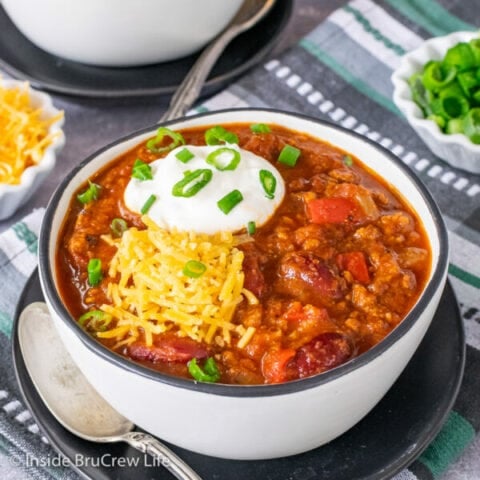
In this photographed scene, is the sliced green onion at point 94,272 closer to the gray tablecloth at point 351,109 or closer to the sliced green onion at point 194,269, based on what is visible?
the sliced green onion at point 194,269

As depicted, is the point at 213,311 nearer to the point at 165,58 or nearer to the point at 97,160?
the point at 97,160

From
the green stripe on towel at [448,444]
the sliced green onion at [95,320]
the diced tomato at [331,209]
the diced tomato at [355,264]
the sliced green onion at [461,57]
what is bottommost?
the green stripe on towel at [448,444]

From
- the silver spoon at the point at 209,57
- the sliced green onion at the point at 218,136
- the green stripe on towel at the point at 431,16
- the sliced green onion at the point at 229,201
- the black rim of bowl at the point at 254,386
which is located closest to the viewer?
the black rim of bowl at the point at 254,386

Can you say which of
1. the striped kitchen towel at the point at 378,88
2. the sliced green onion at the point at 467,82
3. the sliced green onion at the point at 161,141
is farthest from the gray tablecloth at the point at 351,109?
the sliced green onion at the point at 161,141

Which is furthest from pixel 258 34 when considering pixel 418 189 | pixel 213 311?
pixel 213 311

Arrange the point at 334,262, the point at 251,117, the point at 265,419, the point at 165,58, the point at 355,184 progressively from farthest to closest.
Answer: the point at 165,58 → the point at 251,117 → the point at 355,184 → the point at 334,262 → the point at 265,419

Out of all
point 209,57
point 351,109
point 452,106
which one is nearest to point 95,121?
point 209,57
